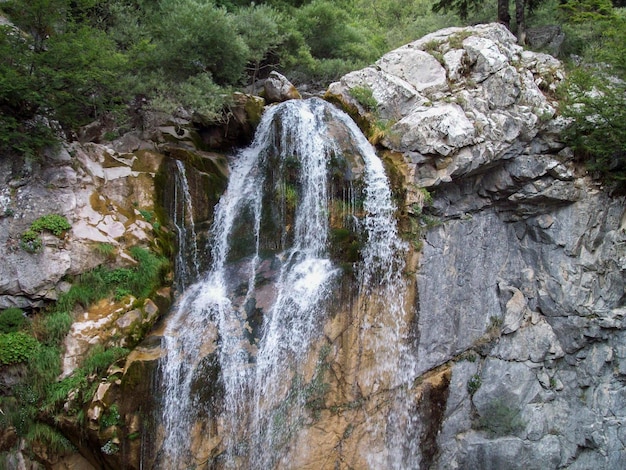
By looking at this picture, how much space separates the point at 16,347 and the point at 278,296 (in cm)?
415

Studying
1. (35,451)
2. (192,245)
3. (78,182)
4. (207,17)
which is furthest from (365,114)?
(35,451)

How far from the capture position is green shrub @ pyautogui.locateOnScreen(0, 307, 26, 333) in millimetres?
7402

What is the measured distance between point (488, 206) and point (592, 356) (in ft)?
12.4

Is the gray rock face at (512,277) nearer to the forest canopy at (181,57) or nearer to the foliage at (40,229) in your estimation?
the forest canopy at (181,57)

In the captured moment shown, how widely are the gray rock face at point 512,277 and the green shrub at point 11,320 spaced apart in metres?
6.91

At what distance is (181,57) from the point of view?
10.1 m

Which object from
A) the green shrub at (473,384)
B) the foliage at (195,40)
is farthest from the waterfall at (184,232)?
the green shrub at (473,384)

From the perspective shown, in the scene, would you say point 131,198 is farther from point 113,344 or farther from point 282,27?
point 282,27

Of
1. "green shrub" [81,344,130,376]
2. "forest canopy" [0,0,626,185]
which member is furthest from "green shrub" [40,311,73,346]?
"forest canopy" [0,0,626,185]

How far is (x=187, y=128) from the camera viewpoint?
10.5m

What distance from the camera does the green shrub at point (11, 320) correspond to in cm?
740

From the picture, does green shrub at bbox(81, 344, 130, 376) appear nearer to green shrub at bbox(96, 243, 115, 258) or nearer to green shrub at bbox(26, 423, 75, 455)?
green shrub at bbox(26, 423, 75, 455)

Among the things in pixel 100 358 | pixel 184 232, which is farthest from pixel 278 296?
pixel 100 358

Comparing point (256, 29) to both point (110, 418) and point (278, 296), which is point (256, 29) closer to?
point (278, 296)
